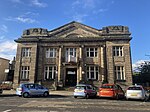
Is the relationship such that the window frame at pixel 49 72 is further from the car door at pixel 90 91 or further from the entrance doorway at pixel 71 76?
the car door at pixel 90 91

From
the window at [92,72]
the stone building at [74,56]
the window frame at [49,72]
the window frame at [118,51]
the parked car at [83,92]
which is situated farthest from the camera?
the window frame at [49,72]

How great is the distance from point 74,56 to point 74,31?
485 cm

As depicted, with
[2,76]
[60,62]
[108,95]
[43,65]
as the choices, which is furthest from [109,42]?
[2,76]

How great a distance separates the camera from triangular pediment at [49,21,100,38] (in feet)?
99.8

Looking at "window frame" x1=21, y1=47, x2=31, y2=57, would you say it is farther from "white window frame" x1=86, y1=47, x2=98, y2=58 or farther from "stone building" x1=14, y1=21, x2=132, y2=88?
"white window frame" x1=86, y1=47, x2=98, y2=58

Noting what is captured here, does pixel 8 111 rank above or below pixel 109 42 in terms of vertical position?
below

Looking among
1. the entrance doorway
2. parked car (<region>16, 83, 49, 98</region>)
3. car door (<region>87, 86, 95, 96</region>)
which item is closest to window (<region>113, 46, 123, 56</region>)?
the entrance doorway

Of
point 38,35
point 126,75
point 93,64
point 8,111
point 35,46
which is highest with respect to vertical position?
point 38,35

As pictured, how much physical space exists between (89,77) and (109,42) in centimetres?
703

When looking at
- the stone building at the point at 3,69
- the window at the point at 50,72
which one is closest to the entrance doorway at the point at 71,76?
the window at the point at 50,72

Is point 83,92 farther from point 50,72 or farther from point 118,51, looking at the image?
point 118,51

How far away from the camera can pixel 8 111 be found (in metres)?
9.02

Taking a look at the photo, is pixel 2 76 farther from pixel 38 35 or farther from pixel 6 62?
pixel 38 35

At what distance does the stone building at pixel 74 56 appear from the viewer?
28.2 m
